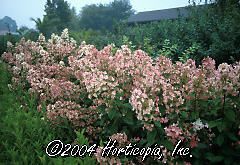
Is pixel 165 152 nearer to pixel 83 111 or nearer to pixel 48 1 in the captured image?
pixel 83 111

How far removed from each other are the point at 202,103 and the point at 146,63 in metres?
1.05

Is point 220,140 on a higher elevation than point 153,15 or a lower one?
lower

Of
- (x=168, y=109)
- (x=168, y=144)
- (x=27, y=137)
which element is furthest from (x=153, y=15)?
(x=168, y=144)

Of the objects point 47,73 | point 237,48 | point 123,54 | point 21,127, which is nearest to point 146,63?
point 123,54

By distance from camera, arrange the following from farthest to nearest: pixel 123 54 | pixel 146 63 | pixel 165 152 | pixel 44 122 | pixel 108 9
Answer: pixel 108 9
pixel 123 54
pixel 146 63
pixel 44 122
pixel 165 152

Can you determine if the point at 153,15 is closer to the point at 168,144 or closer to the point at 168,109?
the point at 168,109

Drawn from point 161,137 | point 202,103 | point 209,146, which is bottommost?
point 209,146

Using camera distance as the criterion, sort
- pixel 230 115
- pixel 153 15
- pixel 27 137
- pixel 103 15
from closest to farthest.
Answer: pixel 230 115 → pixel 27 137 → pixel 153 15 → pixel 103 15

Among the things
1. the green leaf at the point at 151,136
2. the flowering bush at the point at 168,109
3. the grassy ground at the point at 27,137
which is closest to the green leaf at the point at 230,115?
the flowering bush at the point at 168,109

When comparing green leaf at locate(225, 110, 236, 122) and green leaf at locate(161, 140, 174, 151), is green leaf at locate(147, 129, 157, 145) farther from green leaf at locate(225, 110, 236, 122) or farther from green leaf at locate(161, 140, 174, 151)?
green leaf at locate(225, 110, 236, 122)

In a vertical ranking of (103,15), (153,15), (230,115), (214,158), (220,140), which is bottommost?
(214,158)

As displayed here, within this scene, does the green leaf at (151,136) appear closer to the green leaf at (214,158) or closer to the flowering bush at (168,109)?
the flowering bush at (168,109)

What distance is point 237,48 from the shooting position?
808 cm

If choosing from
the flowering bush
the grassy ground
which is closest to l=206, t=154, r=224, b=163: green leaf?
the flowering bush
